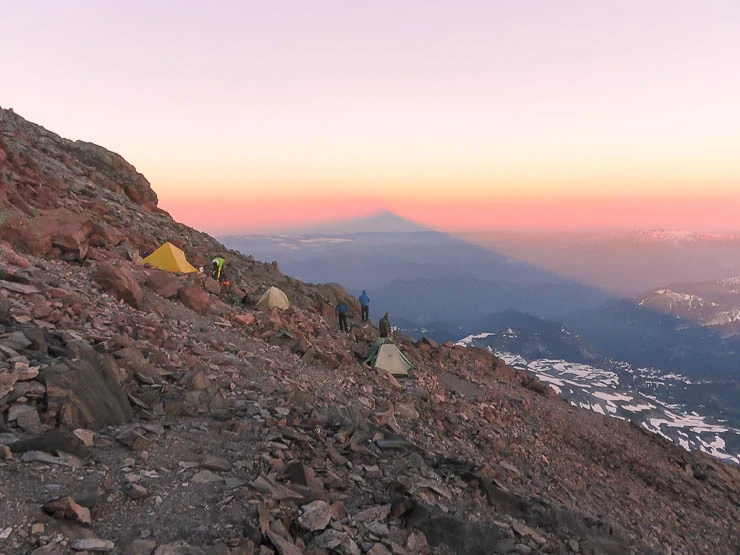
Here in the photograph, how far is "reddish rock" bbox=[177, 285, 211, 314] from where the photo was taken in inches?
725

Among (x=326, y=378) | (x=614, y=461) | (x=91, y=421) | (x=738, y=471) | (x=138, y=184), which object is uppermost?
(x=138, y=184)

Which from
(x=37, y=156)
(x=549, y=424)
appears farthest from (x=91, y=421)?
(x=37, y=156)

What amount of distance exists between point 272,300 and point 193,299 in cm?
538

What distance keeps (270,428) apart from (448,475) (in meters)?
4.02

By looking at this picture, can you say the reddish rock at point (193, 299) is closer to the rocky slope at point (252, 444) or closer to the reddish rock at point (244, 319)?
the rocky slope at point (252, 444)

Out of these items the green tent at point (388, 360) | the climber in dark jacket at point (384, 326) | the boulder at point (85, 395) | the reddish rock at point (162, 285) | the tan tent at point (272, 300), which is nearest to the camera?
the boulder at point (85, 395)

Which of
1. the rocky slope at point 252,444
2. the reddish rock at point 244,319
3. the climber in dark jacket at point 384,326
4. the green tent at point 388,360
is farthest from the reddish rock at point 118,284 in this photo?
the climber in dark jacket at point 384,326

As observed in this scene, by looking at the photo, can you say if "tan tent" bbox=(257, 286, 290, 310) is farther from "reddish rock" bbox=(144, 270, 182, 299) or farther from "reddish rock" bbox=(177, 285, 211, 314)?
"reddish rock" bbox=(144, 270, 182, 299)

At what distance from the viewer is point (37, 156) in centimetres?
2934

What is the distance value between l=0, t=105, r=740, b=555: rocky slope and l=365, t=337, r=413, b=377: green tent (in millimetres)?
694

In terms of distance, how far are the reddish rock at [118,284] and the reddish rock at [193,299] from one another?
8.38 ft

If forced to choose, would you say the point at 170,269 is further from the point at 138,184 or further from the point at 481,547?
the point at 481,547

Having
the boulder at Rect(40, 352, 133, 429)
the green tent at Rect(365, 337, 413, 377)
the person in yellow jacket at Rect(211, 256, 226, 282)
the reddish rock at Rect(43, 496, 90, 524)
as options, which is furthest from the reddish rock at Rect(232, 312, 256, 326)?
the reddish rock at Rect(43, 496, 90, 524)

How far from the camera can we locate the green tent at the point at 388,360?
19.9m
